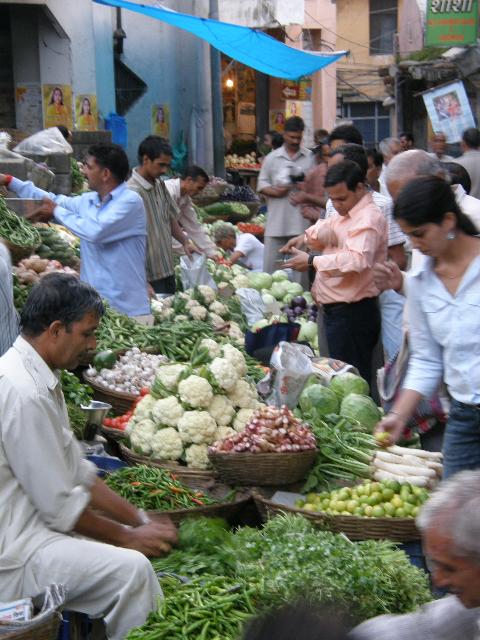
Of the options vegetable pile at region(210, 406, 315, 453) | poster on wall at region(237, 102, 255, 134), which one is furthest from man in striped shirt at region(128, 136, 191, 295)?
poster on wall at region(237, 102, 255, 134)

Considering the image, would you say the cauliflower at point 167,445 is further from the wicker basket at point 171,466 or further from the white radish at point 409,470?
the white radish at point 409,470

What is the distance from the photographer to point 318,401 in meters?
5.80

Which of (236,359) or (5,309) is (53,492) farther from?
(236,359)

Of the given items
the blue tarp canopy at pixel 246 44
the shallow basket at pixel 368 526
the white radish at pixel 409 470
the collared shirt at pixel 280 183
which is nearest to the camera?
the shallow basket at pixel 368 526

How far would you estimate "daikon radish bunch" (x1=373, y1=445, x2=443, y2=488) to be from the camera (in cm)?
512

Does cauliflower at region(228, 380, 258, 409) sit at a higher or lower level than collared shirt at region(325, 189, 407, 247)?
lower

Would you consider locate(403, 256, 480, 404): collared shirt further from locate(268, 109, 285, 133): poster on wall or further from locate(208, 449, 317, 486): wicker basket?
locate(268, 109, 285, 133): poster on wall

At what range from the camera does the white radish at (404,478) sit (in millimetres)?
5062

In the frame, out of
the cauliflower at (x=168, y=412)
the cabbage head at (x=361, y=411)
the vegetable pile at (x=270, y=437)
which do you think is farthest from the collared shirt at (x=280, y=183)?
the vegetable pile at (x=270, y=437)

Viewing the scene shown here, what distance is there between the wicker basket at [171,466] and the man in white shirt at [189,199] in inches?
148

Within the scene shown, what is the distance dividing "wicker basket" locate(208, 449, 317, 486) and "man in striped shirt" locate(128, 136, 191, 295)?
9.52 ft

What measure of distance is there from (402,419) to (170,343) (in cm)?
324

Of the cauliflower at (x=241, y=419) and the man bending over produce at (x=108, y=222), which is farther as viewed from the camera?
the man bending over produce at (x=108, y=222)

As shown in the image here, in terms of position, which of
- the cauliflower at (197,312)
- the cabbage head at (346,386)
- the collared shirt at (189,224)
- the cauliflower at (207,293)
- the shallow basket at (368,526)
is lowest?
the shallow basket at (368,526)
